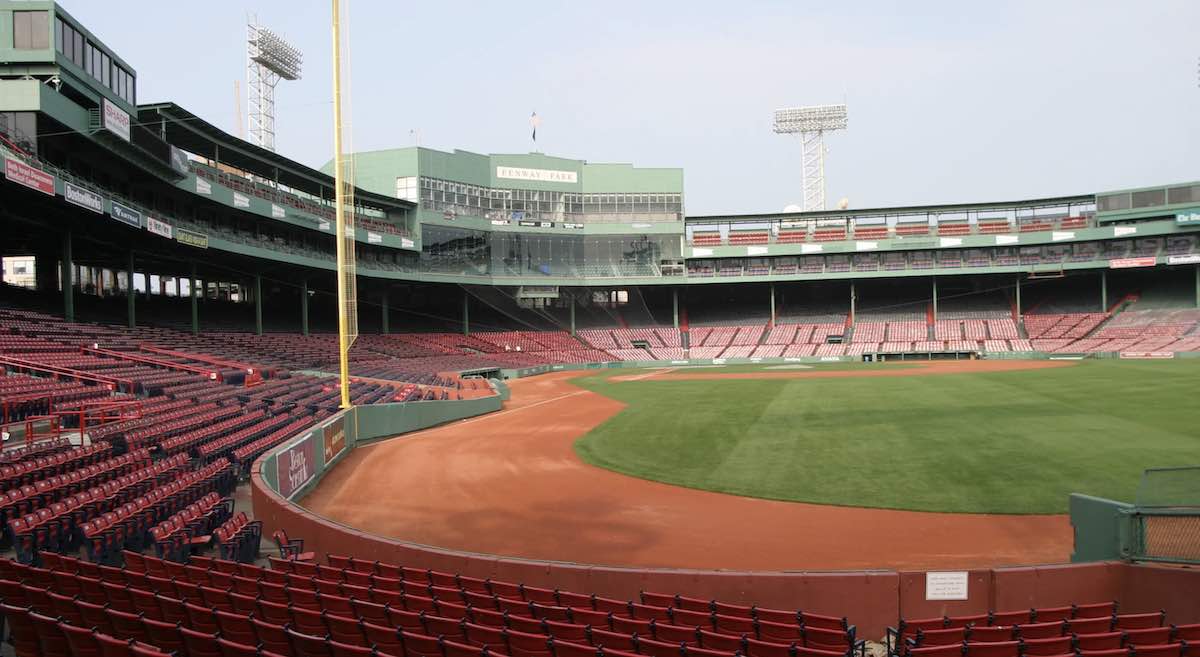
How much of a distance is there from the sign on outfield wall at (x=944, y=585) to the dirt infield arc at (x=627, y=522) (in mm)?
2913

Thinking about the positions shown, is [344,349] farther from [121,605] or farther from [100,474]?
[121,605]

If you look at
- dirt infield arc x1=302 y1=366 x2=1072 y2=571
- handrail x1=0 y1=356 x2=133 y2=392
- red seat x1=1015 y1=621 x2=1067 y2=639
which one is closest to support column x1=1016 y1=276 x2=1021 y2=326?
dirt infield arc x1=302 y1=366 x2=1072 y2=571

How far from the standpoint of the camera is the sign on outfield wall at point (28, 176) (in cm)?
2114

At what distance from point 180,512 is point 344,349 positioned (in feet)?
29.3

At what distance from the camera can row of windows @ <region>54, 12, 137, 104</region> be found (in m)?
28.0

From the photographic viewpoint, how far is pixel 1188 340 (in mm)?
51406

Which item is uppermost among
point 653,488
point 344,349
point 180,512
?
point 344,349

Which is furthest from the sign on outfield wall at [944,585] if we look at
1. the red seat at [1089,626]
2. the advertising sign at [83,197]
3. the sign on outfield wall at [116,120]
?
the sign on outfield wall at [116,120]

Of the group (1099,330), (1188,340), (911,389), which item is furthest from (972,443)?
(1099,330)

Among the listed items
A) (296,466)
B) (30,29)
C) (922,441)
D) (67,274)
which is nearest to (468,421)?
(296,466)

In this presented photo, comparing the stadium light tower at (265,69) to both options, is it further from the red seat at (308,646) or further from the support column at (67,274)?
the red seat at (308,646)

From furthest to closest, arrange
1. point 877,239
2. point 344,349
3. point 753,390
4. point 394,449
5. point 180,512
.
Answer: point 877,239 → point 753,390 → point 394,449 → point 344,349 → point 180,512

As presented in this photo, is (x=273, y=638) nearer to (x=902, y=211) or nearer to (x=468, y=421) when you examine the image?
(x=468, y=421)

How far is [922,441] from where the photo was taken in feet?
67.7
